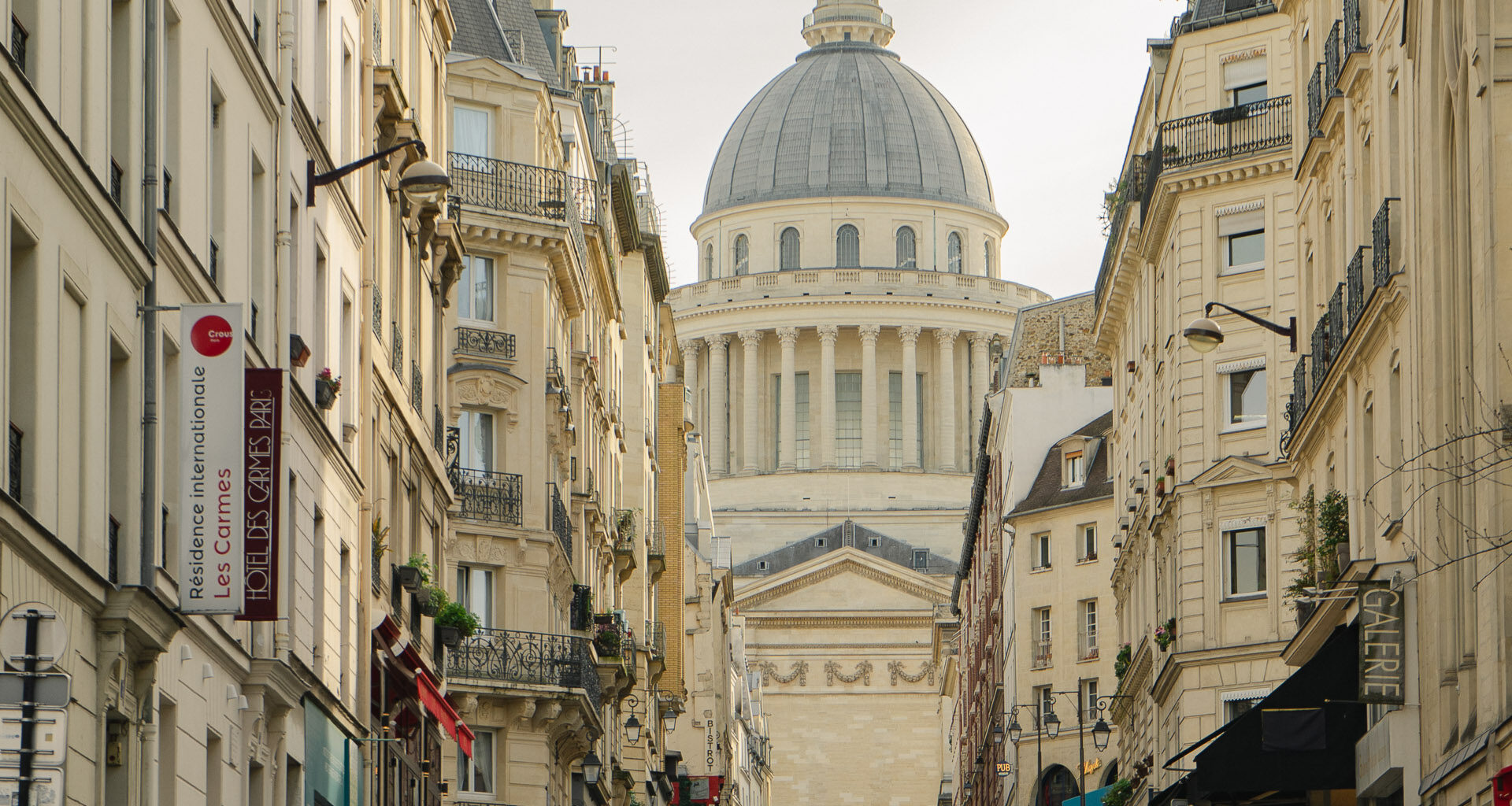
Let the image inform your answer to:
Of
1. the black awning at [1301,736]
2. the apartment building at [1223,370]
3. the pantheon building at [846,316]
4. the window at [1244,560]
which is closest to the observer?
the black awning at [1301,736]

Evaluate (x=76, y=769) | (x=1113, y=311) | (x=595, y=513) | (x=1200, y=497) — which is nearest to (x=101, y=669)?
(x=76, y=769)

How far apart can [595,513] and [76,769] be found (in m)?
37.0

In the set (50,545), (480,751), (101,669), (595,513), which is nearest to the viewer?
(50,545)

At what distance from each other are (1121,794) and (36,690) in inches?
1812

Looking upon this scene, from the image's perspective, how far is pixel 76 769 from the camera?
19.3 metres

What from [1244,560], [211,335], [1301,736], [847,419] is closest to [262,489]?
[211,335]

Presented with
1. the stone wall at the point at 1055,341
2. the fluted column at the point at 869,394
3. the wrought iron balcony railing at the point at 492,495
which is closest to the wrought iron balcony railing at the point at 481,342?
the wrought iron balcony railing at the point at 492,495

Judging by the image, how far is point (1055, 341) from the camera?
86438mm

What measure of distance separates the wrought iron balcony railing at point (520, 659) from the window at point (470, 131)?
27.4ft

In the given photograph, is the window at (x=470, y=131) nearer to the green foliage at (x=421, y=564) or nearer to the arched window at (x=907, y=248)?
the green foliage at (x=421, y=564)

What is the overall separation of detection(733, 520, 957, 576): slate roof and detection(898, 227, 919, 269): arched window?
2110 cm

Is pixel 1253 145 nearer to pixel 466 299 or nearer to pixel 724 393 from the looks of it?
pixel 466 299

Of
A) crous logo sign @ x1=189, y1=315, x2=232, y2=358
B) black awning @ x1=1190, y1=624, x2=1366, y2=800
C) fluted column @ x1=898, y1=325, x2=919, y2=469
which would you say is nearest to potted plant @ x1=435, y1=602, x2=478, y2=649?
black awning @ x1=1190, y1=624, x2=1366, y2=800

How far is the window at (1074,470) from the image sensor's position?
7488cm
